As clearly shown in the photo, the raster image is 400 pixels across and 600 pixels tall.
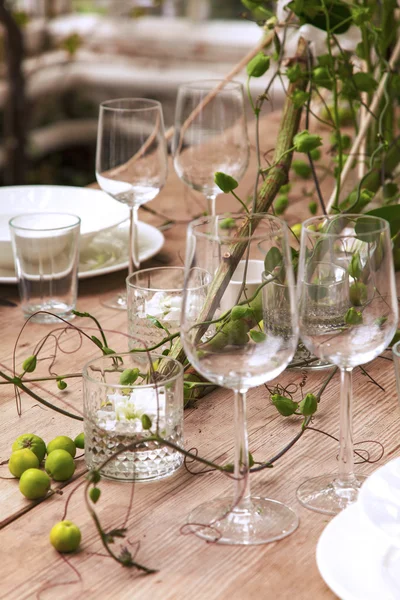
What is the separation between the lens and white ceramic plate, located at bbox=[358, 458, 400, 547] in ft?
2.01

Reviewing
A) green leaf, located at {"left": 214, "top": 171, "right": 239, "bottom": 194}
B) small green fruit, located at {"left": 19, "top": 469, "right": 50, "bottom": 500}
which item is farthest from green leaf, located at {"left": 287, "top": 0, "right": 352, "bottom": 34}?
small green fruit, located at {"left": 19, "top": 469, "right": 50, "bottom": 500}

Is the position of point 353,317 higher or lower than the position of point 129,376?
higher

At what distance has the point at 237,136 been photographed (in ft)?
4.05

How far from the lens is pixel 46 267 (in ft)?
3.83

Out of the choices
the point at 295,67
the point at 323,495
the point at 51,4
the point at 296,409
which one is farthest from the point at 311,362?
the point at 51,4

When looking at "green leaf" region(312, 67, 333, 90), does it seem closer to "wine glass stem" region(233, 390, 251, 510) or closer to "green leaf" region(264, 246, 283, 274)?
"green leaf" region(264, 246, 283, 274)

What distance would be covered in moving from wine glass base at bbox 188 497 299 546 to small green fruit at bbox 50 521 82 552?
10 cm

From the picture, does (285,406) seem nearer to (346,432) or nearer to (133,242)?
(346,432)

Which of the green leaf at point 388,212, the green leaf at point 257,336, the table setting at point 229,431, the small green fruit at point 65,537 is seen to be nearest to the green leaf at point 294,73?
the table setting at point 229,431

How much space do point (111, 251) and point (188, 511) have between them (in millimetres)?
726

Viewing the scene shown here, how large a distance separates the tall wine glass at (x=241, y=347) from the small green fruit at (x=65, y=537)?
101 millimetres

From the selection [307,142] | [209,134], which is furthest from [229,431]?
[209,134]

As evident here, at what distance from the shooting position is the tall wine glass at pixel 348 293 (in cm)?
66

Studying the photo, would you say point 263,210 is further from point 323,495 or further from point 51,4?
point 51,4
